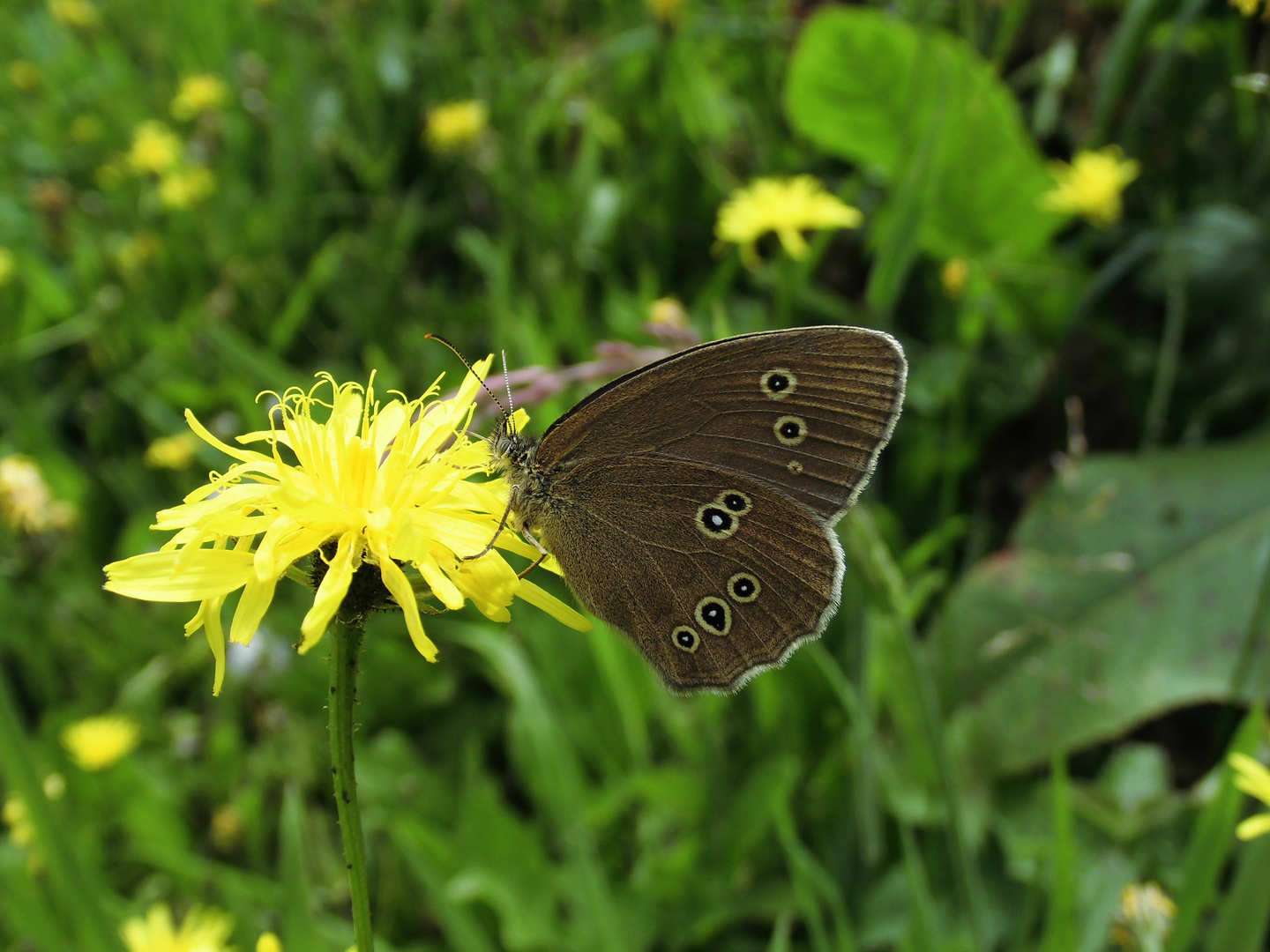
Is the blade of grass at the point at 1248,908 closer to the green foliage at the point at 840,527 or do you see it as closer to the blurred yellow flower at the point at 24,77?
the green foliage at the point at 840,527

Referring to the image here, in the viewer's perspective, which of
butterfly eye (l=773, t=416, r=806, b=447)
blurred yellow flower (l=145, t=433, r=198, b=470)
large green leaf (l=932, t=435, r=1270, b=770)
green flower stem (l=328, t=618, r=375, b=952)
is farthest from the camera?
blurred yellow flower (l=145, t=433, r=198, b=470)

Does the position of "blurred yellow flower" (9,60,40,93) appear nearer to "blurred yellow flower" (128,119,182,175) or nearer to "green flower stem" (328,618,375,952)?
"blurred yellow flower" (128,119,182,175)

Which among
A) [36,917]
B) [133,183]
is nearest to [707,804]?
[36,917]

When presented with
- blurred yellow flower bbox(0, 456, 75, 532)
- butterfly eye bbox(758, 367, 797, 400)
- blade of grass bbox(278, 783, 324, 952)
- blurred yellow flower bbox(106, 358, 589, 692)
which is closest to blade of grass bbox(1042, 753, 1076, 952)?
butterfly eye bbox(758, 367, 797, 400)

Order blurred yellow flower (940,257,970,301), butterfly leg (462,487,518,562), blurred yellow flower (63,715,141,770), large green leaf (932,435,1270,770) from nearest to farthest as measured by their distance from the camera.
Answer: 1. butterfly leg (462,487,518,562)
2. large green leaf (932,435,1270,770)
3. blurred yellow flower (63,715,141,770)
4. blurred yellow flower (940,257,970,301)

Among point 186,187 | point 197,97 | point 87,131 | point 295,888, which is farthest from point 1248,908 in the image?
point 87,131

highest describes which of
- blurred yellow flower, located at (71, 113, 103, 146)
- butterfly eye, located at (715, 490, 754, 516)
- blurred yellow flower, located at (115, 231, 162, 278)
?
butterfly eye, located at (715, 490, 754, 516)

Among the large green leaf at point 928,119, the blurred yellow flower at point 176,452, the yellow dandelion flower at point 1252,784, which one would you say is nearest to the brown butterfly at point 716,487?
the yellow dandelion flower at point 1252,784
